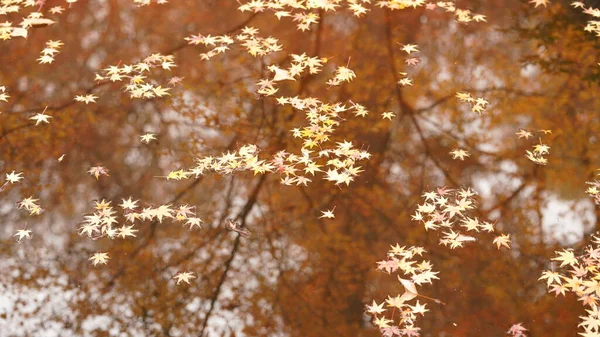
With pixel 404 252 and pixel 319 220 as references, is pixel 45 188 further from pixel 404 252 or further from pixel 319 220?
pixel 404 252

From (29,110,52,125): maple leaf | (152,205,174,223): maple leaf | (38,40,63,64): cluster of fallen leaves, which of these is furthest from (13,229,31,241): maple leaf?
(38,40,63,64): cluster of fallen leaves

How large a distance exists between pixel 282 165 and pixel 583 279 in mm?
2073

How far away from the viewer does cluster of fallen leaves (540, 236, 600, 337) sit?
9.97 ft

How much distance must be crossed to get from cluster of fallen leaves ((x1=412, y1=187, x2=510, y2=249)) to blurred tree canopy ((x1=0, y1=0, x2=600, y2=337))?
68mm

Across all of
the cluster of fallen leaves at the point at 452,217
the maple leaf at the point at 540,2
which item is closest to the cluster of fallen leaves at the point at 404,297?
the cluster of fallen leaves at the point at 452,217

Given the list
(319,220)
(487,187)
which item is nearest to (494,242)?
(487,187)

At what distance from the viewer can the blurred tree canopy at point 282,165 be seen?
10.4 feet

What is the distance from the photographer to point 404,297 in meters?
3.15

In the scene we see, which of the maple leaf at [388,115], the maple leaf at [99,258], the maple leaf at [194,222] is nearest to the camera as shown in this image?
the maple leaf at [99,258]

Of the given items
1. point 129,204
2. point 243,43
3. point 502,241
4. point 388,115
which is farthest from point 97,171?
point 502,241

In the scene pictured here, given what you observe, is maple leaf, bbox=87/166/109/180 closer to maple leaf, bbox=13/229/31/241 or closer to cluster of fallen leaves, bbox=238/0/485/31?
maple leaf, bbox=13/229/31/241

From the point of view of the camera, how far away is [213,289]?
323 cm

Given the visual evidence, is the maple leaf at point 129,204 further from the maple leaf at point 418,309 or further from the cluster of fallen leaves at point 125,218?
the maple leaf at point 418,309

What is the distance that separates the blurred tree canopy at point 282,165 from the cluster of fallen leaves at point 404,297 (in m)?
0.06
